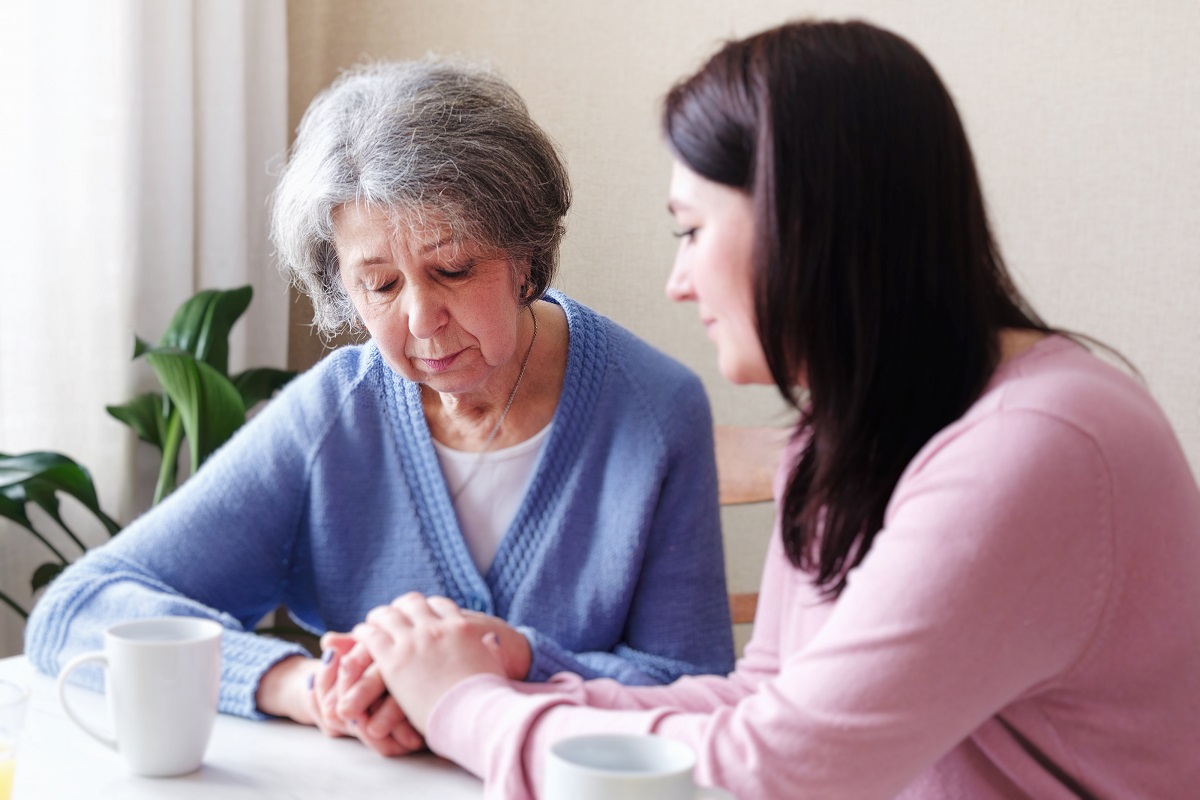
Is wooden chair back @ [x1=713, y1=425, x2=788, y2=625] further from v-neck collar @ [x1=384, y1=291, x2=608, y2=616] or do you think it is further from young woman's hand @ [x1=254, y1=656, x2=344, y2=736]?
young woman's hand @ [x1=254, y1=656, x2=344, y2=736]

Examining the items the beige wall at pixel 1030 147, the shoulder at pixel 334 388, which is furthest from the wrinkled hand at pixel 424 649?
the beige wall at pixel 1030 147

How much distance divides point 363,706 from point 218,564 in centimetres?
39

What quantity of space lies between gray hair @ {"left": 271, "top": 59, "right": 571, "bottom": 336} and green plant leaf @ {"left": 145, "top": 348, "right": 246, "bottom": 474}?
901 millimetres

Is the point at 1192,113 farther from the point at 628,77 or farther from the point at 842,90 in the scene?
the point at 842,90

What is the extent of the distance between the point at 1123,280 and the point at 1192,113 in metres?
0.27

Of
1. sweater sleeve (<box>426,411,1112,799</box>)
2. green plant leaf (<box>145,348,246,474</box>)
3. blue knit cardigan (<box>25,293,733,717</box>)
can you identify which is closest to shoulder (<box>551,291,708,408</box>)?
Result: blue knit cardigan (<box>25,293,733,717</box>)

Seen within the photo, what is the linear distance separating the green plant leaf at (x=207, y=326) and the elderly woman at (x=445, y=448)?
0.95 meters

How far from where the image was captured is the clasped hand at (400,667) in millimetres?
942

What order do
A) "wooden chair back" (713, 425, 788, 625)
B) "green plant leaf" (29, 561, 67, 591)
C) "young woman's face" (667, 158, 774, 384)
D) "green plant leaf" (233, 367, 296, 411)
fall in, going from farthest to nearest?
"green plant leaf" (233, 367, 296, 411) → "green plant leaf" (29, 561, 67, 591) → "wooden chair back" (713, 425, 788, 625) → "young woman's face" (667, 158, 774, 384)

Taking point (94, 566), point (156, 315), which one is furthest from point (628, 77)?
point (94, 566)

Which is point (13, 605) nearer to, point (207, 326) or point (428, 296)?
point (207, 326)

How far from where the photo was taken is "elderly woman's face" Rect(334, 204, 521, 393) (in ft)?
3.96

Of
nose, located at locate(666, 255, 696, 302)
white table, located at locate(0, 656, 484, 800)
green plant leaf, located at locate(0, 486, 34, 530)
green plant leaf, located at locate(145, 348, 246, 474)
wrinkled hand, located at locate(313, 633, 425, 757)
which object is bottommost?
green plant leaf, located at locate(0, 486, 34, 530)

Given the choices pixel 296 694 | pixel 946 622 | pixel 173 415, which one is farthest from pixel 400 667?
pixel 173 415
